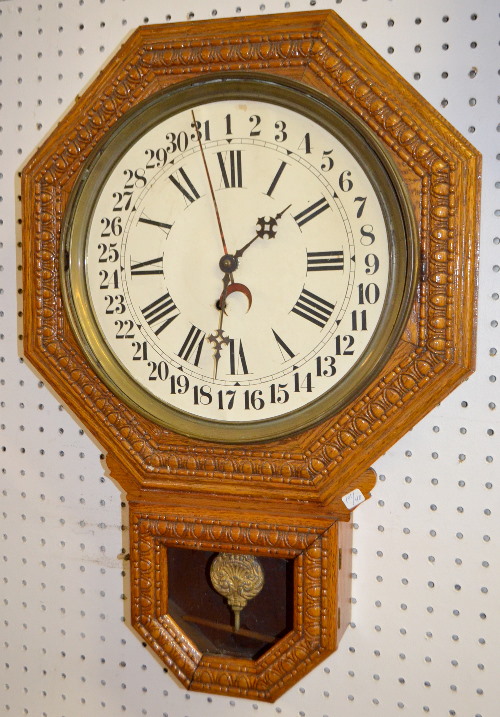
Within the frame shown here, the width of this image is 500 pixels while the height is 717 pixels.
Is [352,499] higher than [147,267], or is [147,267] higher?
[147,267]

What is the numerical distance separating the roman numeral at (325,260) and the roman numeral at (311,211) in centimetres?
5

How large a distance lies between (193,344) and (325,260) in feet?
0.77

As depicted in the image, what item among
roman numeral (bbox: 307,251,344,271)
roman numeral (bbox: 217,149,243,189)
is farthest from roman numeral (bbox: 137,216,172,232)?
roman numeral (bbox: 307,251,344,271)

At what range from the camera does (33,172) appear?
116cm

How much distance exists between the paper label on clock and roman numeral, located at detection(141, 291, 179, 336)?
368 millimetres

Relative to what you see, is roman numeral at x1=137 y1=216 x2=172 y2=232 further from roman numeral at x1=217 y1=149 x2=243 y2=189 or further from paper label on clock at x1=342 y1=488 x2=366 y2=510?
paper label on clock at x1=342 y1=488 x2=366 y2=510

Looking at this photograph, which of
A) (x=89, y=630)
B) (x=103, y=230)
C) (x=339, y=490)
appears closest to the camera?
(x=339, y=490)

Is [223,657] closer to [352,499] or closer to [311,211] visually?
[352,499]

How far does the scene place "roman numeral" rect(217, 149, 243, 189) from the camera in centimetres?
106

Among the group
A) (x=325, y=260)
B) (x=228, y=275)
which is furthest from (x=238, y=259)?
(x=325, y=260)

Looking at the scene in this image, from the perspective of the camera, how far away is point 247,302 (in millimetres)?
1069

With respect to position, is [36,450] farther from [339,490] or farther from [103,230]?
[339,490]

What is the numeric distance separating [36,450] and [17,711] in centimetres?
51

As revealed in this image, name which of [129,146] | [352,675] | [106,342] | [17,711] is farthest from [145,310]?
[17,711]
